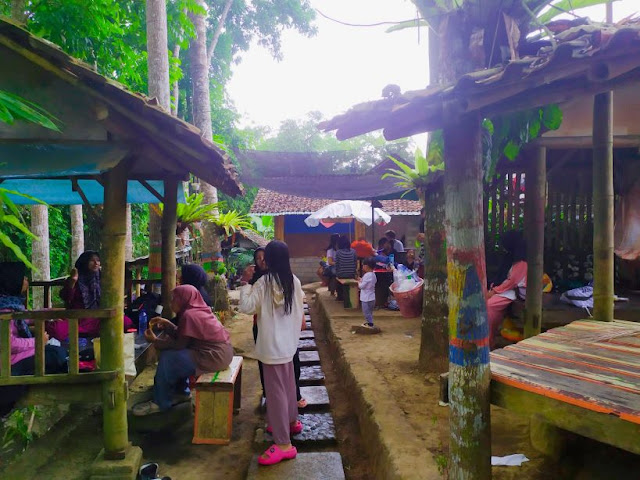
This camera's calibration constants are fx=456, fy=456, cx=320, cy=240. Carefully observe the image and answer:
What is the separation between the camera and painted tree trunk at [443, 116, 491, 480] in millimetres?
2502

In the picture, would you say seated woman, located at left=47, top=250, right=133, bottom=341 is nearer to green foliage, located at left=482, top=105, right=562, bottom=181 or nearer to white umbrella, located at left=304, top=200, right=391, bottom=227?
green foliage, located at left=482, top=105, right=562, bottom=181

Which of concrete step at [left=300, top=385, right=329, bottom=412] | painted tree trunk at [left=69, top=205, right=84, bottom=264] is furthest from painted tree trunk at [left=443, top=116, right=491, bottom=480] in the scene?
painted tree trunk at [left=69, top=205, right=84, bottom=264]

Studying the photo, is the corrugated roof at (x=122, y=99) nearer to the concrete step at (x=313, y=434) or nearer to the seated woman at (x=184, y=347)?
the seated woman at (x=184, y=347)

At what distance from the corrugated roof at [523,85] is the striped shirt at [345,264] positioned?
26.3 feet

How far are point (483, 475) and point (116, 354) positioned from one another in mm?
2797

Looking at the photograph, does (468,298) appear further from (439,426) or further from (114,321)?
(114,321)

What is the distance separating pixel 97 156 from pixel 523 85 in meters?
3.00

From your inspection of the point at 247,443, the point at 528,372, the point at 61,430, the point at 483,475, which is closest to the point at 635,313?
the point at 528,372

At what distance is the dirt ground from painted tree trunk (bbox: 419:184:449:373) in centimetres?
25

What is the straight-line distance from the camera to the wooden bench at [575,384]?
2154 mm

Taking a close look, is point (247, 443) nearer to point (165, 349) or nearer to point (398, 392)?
point (165, 349)

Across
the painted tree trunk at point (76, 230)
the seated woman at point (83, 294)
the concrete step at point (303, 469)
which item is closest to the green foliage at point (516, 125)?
the concrete step at point (303, 469)

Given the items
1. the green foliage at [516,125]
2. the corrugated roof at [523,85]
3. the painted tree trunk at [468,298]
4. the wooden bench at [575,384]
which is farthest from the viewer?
the green foliage at [516,125]

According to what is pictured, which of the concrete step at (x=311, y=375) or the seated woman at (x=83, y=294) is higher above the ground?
the seated woman at (x=83, y=294)
